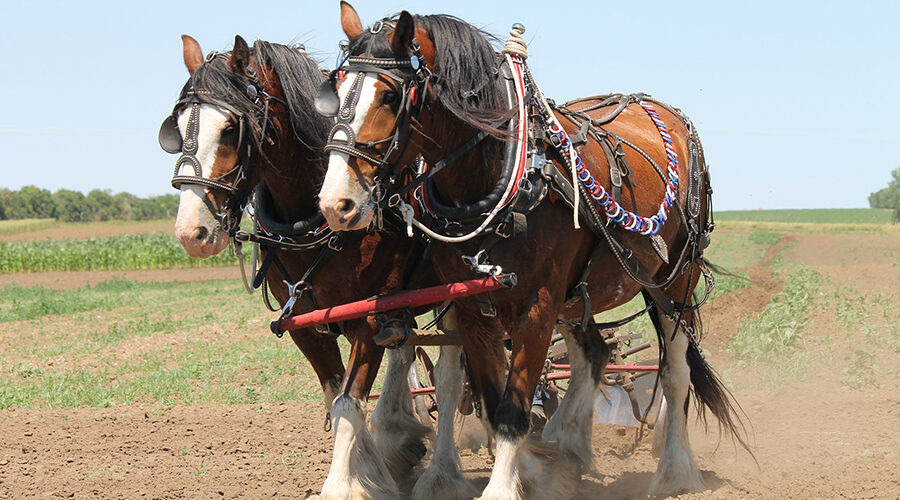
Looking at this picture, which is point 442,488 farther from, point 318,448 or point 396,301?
point 318,448

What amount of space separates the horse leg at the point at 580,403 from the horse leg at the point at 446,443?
555mm

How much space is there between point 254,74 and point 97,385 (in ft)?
19.1

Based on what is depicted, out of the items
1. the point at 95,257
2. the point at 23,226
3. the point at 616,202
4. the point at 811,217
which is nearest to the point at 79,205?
the point at 23,226

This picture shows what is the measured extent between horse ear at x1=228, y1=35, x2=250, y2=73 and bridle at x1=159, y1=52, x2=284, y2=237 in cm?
10

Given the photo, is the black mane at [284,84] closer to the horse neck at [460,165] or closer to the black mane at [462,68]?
the black mane at [462,68]

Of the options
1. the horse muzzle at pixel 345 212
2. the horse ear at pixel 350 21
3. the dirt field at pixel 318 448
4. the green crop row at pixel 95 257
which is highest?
the horse ear at pixel 350 21

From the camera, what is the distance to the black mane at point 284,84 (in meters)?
4.20

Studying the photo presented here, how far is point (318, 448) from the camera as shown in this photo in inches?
245

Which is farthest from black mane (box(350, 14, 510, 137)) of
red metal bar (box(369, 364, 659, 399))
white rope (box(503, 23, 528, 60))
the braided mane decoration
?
red metal bar (box(369, 364, 659, 399))

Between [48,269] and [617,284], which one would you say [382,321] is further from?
[48,269]

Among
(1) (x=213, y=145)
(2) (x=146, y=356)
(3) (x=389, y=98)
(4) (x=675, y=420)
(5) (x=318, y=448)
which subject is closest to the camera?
(3) (x=389, y=98)

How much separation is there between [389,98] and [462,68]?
384mm

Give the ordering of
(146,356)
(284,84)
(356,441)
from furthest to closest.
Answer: (146,356), (284,84), (356,441)

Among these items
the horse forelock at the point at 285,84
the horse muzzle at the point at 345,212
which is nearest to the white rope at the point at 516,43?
the horse forelock at the point at 285,84
